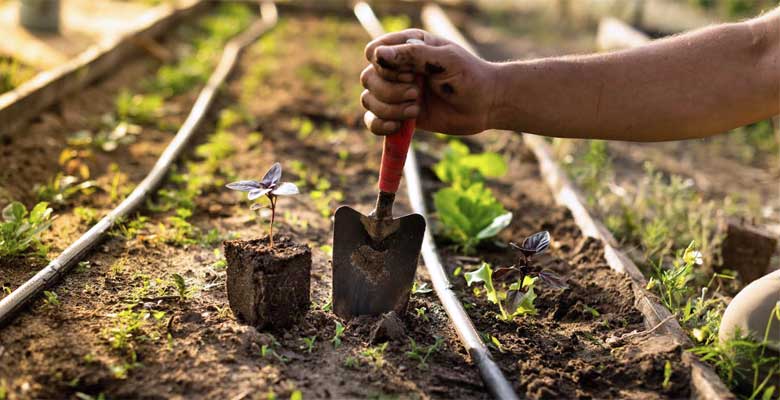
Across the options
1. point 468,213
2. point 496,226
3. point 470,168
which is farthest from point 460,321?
point 470,168

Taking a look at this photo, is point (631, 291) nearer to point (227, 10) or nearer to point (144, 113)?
point (144, 113)

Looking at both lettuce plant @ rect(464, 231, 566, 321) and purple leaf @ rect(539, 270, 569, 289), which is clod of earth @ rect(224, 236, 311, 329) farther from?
purple leaf @ rect(539, 270, 569, 289)

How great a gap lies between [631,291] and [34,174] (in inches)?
122

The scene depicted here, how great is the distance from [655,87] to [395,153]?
3.10ft

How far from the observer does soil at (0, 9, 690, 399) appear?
2.49 m

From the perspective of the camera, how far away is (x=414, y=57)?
103 inches

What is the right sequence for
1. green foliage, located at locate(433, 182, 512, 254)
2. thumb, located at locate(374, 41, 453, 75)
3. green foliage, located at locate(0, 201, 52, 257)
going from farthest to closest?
1. green foliage, located at locate(433, 182, 512, 254)
2. green foliage, located at locate(0, 201, 52, 257)
3. thumb, located at locate(374, 41, 453, 75)

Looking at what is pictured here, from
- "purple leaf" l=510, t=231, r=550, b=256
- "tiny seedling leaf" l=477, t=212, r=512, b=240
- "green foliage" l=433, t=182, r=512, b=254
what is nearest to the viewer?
"purple leaf" l=510, t=231, r=550, b=256

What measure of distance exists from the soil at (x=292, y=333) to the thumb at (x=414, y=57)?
2.88 ft

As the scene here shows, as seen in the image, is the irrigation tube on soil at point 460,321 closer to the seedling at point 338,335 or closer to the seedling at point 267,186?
the seedling at point 338,335

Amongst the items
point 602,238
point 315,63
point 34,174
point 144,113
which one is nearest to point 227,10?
point 315,63

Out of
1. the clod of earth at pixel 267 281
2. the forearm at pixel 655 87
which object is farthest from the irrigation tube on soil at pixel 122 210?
the forearm at pixel 655 87

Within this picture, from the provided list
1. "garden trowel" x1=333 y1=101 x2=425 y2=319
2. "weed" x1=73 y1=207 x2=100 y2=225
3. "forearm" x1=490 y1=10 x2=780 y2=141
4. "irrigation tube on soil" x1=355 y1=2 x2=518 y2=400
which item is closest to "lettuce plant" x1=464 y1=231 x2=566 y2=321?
"irrigation tube on soil" x1=355 y1=2 x2=518 y2=400

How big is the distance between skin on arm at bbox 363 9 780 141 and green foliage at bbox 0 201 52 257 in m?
1.62
